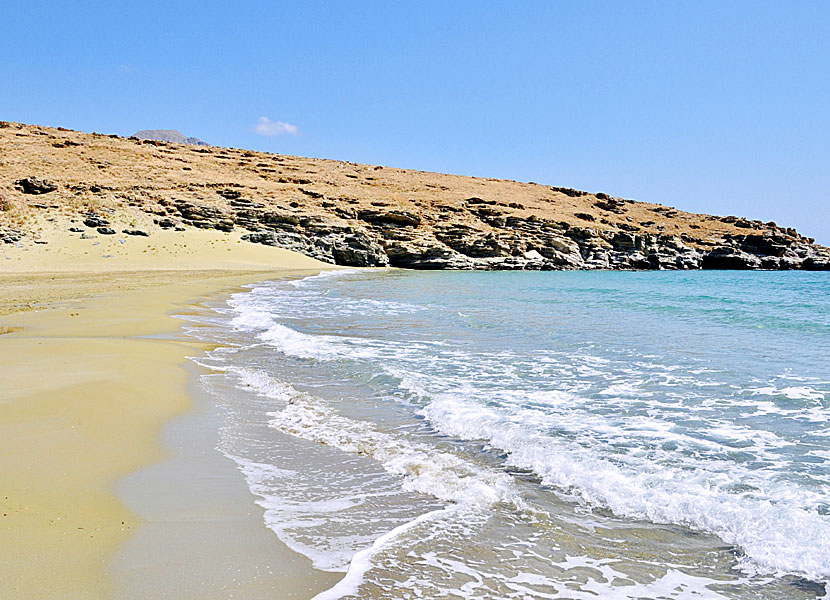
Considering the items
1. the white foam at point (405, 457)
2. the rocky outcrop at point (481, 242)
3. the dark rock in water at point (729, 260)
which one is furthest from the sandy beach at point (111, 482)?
the dark rock in water at point (729, 260)

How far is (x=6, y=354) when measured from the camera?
7.00 m

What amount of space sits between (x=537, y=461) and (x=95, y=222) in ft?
117

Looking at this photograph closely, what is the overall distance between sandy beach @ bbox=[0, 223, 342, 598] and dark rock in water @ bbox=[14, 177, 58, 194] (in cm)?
3500

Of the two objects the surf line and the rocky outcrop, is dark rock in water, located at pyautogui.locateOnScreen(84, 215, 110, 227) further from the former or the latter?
the surf line

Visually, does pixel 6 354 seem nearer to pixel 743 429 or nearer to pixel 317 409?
pixel 317 409

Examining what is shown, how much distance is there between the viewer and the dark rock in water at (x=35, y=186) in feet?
124

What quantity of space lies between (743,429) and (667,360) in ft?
11.0

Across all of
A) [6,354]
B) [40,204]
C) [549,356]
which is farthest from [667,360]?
[40,204]

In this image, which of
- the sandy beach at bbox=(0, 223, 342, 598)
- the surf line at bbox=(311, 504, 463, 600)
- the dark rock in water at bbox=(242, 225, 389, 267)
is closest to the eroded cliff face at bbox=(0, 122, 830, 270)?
the dark rock in water at bbox=(242, 225, 389, 267)

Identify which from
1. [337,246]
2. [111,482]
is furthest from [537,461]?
[337,246]

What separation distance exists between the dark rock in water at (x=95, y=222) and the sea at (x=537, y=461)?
2823cm

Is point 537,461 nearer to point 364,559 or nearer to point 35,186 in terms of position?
point 364,559

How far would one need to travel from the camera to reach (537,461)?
4.24 meters

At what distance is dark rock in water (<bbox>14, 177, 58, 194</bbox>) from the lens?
37.7m
